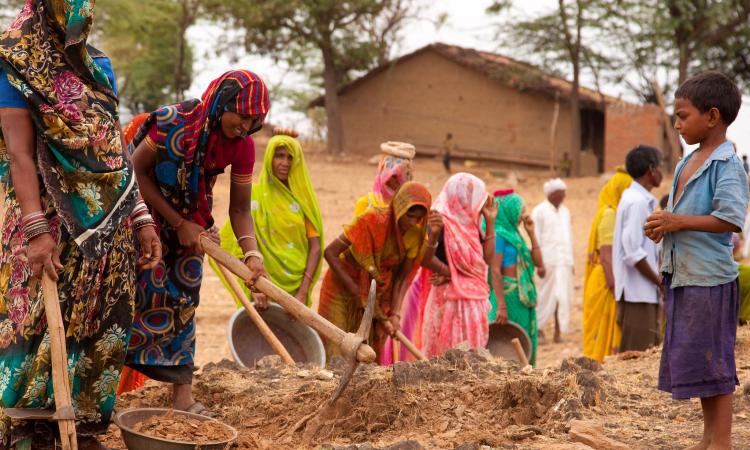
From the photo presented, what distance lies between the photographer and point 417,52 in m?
30.0

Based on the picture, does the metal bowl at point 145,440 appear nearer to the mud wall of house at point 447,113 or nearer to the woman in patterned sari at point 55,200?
the woman in patterned sari at point 55,200

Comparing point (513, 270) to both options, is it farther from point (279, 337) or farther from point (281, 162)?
point (279, 337)

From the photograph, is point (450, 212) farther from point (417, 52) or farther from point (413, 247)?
point (417, 52)

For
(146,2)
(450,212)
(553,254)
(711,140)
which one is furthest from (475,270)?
(146,2)

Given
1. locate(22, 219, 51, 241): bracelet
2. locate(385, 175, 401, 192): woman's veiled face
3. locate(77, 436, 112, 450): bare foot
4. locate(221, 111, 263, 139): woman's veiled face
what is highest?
locate(221, 111, 263, 139): woman's veiled face

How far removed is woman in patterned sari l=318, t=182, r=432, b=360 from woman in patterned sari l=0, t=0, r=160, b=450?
7.98 ft

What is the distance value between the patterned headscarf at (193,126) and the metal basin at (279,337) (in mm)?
1803

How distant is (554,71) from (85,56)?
2492 centimetres

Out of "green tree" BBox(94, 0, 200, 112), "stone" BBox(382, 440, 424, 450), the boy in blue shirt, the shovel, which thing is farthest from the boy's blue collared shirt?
"green tree" BBox(94, 0, 200, 112)

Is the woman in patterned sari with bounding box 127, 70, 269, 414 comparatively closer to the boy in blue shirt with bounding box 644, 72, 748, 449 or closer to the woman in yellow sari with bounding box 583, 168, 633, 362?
the boy in blue shirt with bounding box 644, 72, 748, 449

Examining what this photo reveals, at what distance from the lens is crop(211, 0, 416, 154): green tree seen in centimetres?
2772

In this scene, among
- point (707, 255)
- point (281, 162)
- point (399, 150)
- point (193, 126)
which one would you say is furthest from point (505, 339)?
point (193, 126)

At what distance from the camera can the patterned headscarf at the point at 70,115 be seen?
388cm

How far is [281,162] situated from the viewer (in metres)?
7.50
